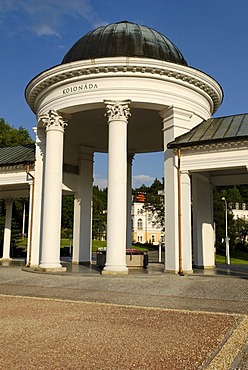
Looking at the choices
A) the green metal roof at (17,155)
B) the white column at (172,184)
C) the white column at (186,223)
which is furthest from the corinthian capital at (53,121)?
the white column at (186,223)

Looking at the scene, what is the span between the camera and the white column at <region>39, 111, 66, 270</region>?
826 inches

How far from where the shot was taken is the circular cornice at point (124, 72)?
65.9 ft

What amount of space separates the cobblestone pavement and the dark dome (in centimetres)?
1244

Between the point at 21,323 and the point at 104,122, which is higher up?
the point at 104,122

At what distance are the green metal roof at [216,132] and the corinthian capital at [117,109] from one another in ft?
9.53

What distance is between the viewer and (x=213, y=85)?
75.2ft

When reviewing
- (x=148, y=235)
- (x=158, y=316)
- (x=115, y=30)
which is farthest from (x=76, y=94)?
(x=148, y=235)

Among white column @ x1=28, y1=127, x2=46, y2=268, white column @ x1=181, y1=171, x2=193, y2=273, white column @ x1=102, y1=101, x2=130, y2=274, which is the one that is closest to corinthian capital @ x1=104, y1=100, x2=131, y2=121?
white column @ x1=102, y1=101, x2=130, y2=274

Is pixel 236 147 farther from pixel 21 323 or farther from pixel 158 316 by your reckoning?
pixel 21 323

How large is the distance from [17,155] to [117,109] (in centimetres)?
1088

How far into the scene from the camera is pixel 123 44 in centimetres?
2180

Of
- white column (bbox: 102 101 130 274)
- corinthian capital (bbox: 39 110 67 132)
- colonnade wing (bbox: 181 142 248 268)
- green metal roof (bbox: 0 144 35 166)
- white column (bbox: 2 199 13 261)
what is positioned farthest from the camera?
white column (bbox: 2 199 13 261)

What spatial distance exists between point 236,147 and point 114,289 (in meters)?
9.15

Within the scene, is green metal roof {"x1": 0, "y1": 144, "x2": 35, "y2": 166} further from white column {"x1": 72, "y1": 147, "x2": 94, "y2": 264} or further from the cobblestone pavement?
the cobblestone pavement
